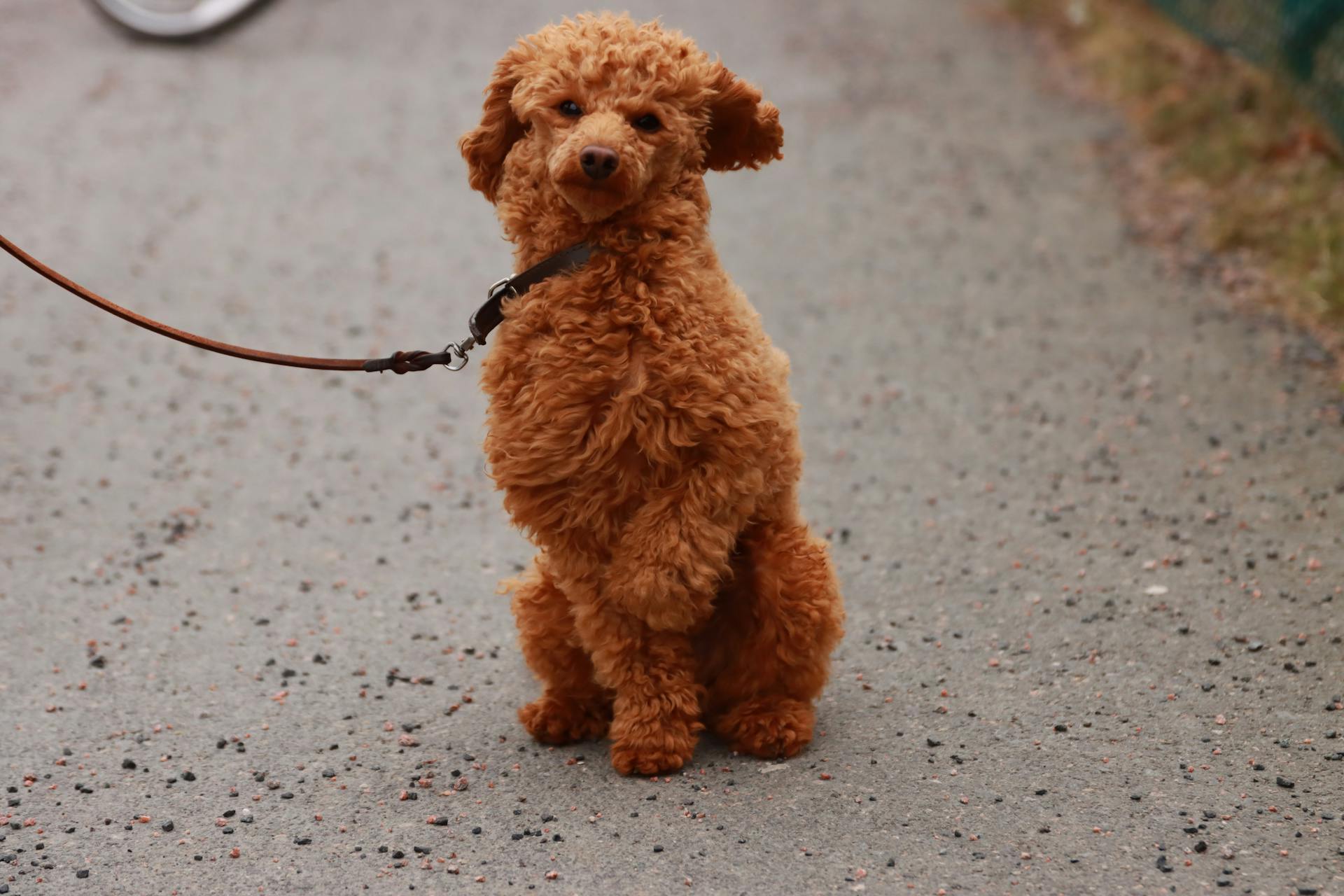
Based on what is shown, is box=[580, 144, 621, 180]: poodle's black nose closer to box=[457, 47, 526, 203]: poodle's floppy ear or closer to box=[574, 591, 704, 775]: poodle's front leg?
box=[457, 47, 526, 203]: poodle's floppy ear

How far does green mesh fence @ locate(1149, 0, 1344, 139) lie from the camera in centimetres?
773

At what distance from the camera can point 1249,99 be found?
8.72 metres

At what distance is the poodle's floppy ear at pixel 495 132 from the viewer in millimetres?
3447

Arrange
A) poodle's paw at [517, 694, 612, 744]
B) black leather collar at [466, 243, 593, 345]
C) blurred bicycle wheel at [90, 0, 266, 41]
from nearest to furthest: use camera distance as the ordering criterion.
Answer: black leather collar at [466, 243, 593, 345], poodle's paw at [517, 694, 612, 744], blurred bicycle wheel at [90, 0, 266, 41]

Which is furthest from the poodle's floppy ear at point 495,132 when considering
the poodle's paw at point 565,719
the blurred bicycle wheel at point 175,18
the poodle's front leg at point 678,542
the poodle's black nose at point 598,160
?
the blurred bicycle wheel at point 175,18

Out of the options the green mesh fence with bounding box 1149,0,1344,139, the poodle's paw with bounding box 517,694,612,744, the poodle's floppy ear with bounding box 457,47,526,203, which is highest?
the green mesh fence with bounding box 1149,0,1344,139

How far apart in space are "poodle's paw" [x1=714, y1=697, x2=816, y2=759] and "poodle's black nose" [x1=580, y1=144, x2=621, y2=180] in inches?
60.7

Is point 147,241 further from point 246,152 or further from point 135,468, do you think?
point 135,468

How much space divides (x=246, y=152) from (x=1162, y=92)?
6.14 meters

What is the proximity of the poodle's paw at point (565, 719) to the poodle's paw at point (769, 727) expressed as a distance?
36 cm

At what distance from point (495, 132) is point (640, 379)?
75 centimetres

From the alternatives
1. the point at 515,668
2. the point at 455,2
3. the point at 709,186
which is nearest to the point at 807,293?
the point at 709,186

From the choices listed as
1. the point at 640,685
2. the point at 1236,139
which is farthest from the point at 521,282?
the point at 1236,139

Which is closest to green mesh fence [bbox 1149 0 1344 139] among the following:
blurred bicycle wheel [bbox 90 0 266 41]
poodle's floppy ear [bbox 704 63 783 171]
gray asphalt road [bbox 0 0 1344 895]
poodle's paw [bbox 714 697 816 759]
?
gray asphalt road [bbox 0 0 1344 895]
